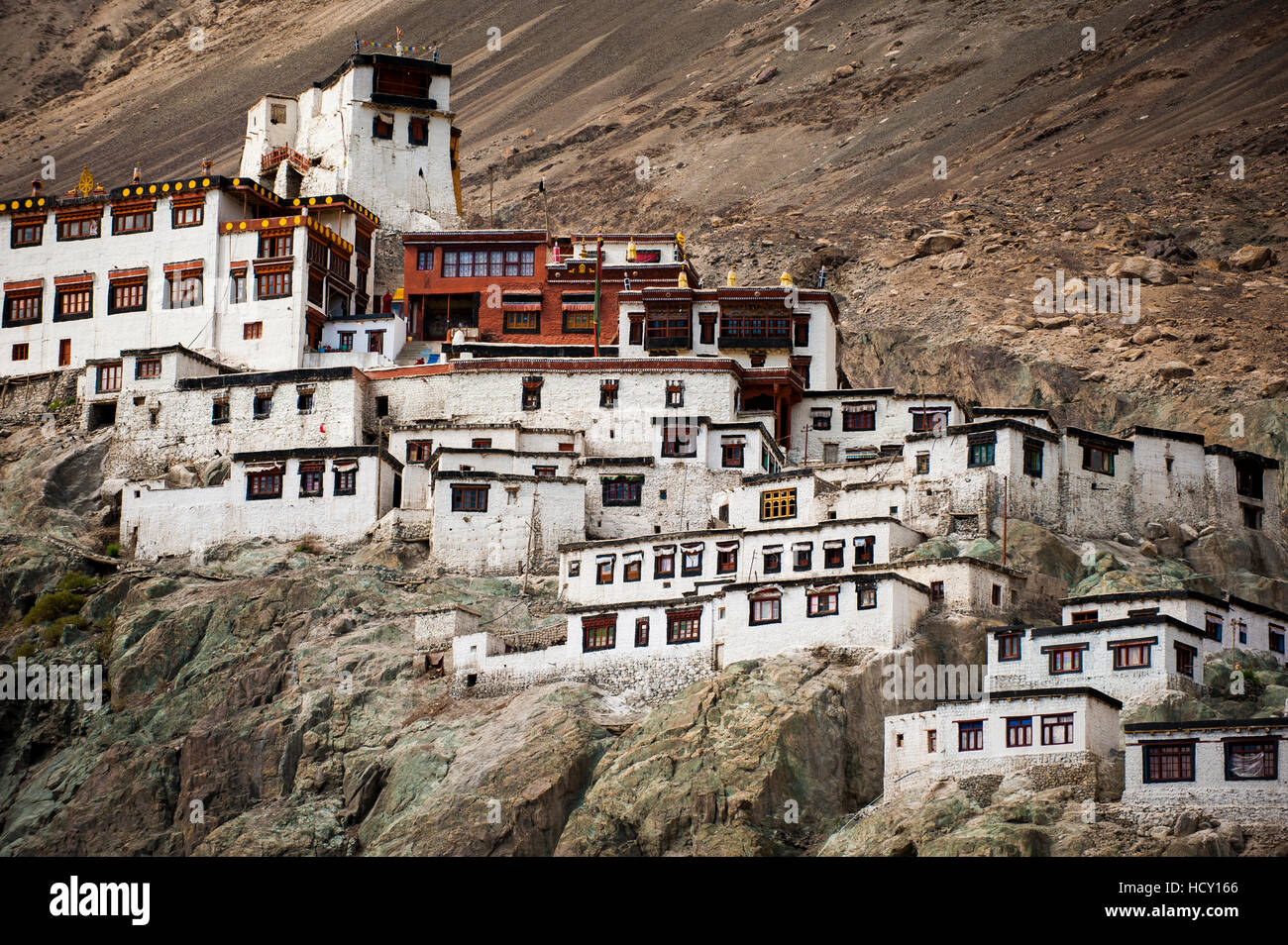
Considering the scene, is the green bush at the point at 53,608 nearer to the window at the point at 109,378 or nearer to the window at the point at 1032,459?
the window at the point at 109,378

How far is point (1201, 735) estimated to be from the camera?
51875 mm

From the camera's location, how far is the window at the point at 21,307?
3553 inches

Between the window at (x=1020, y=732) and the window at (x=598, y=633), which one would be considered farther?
the window at (x=598, y=633)

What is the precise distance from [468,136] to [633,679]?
131 meters

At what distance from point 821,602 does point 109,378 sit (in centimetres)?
3727

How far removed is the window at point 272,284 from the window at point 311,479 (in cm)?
1362

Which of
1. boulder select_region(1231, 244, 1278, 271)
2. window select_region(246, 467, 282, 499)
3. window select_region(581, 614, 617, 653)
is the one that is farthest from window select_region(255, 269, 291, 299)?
boulder select_region(1231, 244, 1278, 271)

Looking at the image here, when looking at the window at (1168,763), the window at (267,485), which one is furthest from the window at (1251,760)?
the window at (267,485)

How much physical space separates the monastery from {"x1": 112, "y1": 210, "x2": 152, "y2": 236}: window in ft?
0.43

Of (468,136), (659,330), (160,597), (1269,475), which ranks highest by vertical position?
(468,136)

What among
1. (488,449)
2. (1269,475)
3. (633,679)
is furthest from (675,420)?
(1269,475)

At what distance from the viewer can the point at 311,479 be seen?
2985 inches

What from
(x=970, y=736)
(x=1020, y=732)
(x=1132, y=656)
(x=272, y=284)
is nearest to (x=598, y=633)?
(x=970, y=736)
